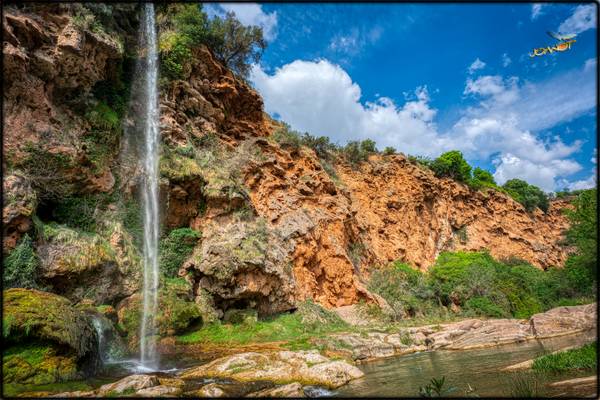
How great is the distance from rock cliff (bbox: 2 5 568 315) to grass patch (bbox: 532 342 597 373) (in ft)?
41.5

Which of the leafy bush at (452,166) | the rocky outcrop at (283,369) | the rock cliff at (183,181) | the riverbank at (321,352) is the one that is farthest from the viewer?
the leafy bush at (452,166)

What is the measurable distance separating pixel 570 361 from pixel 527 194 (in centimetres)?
5464

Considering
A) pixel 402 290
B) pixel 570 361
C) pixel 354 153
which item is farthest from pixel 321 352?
pixel 354 153

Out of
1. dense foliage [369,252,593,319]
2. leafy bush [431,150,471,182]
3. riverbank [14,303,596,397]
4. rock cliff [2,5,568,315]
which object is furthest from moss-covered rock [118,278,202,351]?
leafy bush [431,150,471,182]

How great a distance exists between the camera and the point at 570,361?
28.1 ft

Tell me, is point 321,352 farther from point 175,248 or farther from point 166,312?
point 175,248

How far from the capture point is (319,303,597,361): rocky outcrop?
15.7 m

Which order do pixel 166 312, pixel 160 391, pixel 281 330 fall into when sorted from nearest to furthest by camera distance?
pixel 160 391 → pixel 166 312 → pixel 281 330

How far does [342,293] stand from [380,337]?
23.4ft

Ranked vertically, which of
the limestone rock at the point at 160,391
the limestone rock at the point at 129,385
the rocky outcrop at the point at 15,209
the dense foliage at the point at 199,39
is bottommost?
the limestone rock at the point at 160,391

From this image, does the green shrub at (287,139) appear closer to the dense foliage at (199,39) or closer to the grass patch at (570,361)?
the dense foliage at (199,39)

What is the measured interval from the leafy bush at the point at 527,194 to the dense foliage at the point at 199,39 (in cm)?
4552

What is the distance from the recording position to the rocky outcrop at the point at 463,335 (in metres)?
15.7

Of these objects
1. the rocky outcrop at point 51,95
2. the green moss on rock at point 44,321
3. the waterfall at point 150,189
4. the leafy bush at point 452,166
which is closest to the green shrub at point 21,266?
the green moss on rock at point 44,321
